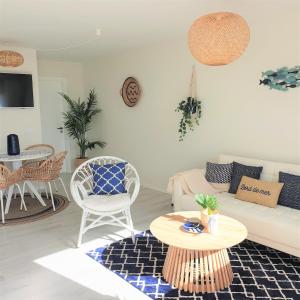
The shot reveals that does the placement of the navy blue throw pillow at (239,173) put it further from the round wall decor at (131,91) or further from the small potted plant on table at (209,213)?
the round wall decor at (131,91)

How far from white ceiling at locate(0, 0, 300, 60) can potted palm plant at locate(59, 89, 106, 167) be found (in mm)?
1624

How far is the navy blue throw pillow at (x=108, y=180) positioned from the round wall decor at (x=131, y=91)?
231cm

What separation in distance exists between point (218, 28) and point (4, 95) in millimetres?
3918

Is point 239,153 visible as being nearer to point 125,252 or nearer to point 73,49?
point 125,252

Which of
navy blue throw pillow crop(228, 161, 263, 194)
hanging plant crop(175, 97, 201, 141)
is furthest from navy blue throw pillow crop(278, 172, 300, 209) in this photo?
hanging plant crop(175, 97, 201, 141)

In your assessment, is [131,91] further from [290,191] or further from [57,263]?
[57,263]

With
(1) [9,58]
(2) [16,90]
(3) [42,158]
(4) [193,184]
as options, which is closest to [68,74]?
(2) [16,90]

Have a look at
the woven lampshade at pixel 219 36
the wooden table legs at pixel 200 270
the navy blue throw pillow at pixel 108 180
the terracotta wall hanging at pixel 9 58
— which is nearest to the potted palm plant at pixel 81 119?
the terracotta wall hanging at pixel 9 58

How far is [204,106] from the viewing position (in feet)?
14.2

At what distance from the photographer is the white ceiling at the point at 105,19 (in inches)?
120

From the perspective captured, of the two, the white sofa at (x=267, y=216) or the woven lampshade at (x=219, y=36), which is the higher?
the woven lampshade at (x=219, y=36)

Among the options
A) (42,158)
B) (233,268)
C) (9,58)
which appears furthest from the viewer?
(42,158)

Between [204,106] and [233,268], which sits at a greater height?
[204,106]

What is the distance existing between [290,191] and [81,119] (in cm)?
440
